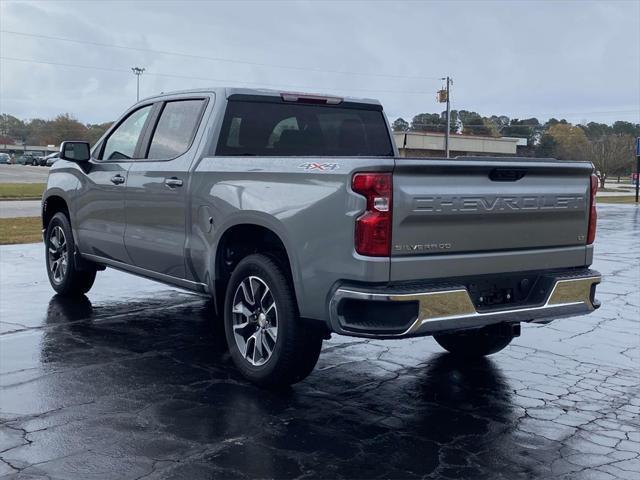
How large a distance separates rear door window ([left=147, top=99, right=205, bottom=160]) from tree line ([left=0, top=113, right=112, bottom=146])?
289ft

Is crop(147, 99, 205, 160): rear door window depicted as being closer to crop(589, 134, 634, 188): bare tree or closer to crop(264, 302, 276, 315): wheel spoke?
crop(264, 302, 276, 315): wheel spoke

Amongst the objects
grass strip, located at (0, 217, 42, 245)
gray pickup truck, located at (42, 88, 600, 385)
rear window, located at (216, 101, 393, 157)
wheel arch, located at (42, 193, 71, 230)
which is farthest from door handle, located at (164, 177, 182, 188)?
grass strip, located at (0, 217, 42, 245)

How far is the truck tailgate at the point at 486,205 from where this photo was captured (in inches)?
175

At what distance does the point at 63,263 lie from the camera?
830 cm

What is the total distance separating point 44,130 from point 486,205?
443 feet

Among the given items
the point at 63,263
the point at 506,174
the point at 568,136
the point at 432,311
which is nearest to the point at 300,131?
the point at 506,174

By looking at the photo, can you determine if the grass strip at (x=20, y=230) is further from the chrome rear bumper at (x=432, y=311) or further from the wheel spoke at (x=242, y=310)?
the chrome rear bumper at (x=432, y=311)

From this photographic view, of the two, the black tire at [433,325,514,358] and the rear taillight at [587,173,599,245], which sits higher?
the rear taillight at [587,173,599,245]

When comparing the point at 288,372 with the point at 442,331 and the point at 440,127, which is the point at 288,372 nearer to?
the point at 442,331

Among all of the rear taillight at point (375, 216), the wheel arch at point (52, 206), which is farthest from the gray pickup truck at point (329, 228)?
the wheel arch at point (52, 206)

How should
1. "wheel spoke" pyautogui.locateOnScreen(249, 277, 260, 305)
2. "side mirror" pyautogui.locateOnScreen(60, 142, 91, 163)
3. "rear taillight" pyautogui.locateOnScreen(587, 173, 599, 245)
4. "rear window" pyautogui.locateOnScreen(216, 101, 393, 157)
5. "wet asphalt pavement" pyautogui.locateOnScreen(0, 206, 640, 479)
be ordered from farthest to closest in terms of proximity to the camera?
"side mirror" pyautogui.locateOnScreen(60, 142, 91, 163) < "rear window" pyautogui.locateOnScreen(216, 101, 393, 157) < "rear taillight" pyautogui.locateOnScreen(587, 173, 599, 245) < "wheel spoke" pyautogui.locateOnScreen(249, 277, 260, 305) < "wet asphalt pavement" pyautogui.locateOnScreen(0, 206, 640, 479)

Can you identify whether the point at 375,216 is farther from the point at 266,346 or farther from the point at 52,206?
the point at 52,206

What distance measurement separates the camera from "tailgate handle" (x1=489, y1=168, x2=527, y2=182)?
4.80m

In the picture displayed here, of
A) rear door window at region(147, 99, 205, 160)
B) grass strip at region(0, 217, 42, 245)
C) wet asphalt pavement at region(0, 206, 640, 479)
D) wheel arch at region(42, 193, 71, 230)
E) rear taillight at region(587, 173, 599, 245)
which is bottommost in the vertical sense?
wet asphalt pavement at region(0, 206, 640, 479)
